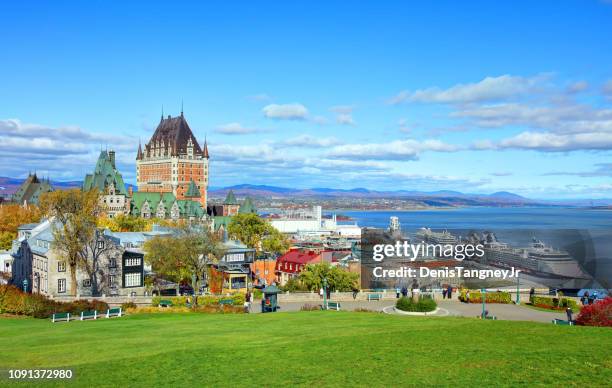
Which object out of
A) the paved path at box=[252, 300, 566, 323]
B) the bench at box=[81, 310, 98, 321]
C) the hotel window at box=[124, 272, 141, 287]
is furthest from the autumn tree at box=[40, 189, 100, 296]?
the paved path at box=[252, 300, 566, 323]

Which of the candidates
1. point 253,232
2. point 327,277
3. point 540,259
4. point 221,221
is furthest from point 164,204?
point 540,259

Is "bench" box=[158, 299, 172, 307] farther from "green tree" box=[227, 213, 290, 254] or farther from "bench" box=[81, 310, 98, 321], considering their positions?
"green tree" box=[227, 213, 290, 254]

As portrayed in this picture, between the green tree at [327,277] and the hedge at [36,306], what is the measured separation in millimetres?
20800

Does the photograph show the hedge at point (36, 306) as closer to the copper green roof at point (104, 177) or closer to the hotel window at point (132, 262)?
the hotel window at point (132, 262)

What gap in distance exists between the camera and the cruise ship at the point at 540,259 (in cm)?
5347

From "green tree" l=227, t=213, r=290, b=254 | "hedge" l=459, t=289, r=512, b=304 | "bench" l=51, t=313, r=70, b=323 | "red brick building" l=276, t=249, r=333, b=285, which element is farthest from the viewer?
"green tree" l=227, t=213, r=290, b=254

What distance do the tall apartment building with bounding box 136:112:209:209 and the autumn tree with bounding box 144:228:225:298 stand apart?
108m

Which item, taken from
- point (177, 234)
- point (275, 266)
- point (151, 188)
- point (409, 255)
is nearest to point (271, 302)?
point (409, 255)

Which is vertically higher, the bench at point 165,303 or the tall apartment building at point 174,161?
the tall apartment building at point 174,161

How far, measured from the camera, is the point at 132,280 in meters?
58.7

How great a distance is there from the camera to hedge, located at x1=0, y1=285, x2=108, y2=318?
123 feet

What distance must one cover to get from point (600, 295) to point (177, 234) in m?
39.2

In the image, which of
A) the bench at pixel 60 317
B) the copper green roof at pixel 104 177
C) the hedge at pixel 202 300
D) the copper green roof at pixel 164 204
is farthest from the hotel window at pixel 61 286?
the copper green roof at pixel 164 204

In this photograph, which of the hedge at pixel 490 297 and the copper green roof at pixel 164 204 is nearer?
the hedge at pixel 490 297
